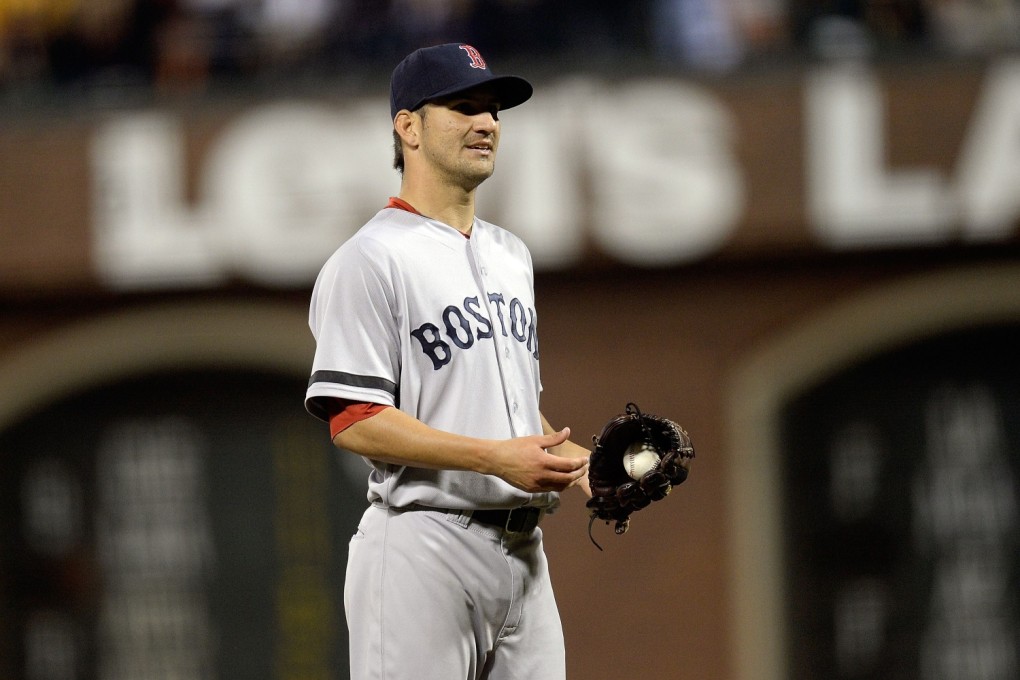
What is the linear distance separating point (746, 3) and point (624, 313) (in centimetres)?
175

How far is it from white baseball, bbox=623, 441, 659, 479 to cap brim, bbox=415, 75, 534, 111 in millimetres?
702

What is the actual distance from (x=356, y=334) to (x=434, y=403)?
0.68ft

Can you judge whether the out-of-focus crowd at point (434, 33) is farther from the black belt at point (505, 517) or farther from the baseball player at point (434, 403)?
the black belt at point (505, 517)

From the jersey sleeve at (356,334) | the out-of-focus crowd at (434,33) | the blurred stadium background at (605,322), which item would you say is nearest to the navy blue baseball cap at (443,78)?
the jersey sleeve at (356,334)

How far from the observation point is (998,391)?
713cm

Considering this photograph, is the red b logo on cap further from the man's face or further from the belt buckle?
the belt buckle

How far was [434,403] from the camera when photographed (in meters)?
2.73

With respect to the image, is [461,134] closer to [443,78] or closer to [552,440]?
[443,78]

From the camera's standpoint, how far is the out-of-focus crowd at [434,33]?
7.04 meters

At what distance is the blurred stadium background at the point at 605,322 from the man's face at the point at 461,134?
417 cm

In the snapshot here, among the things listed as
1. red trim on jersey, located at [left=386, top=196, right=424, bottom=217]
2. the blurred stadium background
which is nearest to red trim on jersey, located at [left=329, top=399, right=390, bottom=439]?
red trim on jersey, located at [left=386, top=196, right=424, bottom=217]

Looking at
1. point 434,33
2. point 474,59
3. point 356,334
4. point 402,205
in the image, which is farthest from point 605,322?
point 356,334

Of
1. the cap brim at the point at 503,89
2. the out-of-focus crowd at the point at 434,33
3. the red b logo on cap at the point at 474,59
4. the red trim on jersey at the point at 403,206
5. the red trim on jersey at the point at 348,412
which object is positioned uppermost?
the out-of-focus crowd at the point at 434,33

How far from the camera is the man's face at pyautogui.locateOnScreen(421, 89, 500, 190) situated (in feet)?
8.95
